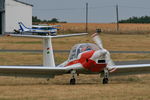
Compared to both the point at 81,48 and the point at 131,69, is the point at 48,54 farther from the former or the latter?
the point at 131,69

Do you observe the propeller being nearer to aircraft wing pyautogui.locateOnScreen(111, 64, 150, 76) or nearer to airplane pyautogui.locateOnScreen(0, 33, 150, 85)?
airplane pyautogui.locateOnScreen(0, 33, 150, 85)

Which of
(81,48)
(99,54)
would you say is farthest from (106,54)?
(81,48)

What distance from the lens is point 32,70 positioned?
63.5 feet

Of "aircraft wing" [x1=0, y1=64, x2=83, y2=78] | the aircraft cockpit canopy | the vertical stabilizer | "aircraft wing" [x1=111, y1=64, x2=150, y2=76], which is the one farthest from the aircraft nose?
the vertical stabilizer

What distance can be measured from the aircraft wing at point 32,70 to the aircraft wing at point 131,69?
1.94 m

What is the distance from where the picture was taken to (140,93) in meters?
15.3

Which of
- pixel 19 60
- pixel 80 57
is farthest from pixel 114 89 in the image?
pixel 19 60

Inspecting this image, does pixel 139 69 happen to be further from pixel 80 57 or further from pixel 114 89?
pixel 114 89

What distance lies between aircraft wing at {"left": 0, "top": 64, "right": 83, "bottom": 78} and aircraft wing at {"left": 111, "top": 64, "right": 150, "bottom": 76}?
6.36ft

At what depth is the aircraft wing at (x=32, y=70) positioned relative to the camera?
751 inches

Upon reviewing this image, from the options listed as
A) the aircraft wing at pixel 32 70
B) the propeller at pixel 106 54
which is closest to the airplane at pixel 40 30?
the aircraft wing at pixel 32 70

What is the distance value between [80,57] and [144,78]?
497cm

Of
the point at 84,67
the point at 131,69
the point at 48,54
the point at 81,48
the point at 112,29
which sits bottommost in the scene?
the point at 131,69

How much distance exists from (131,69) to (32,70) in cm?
423
